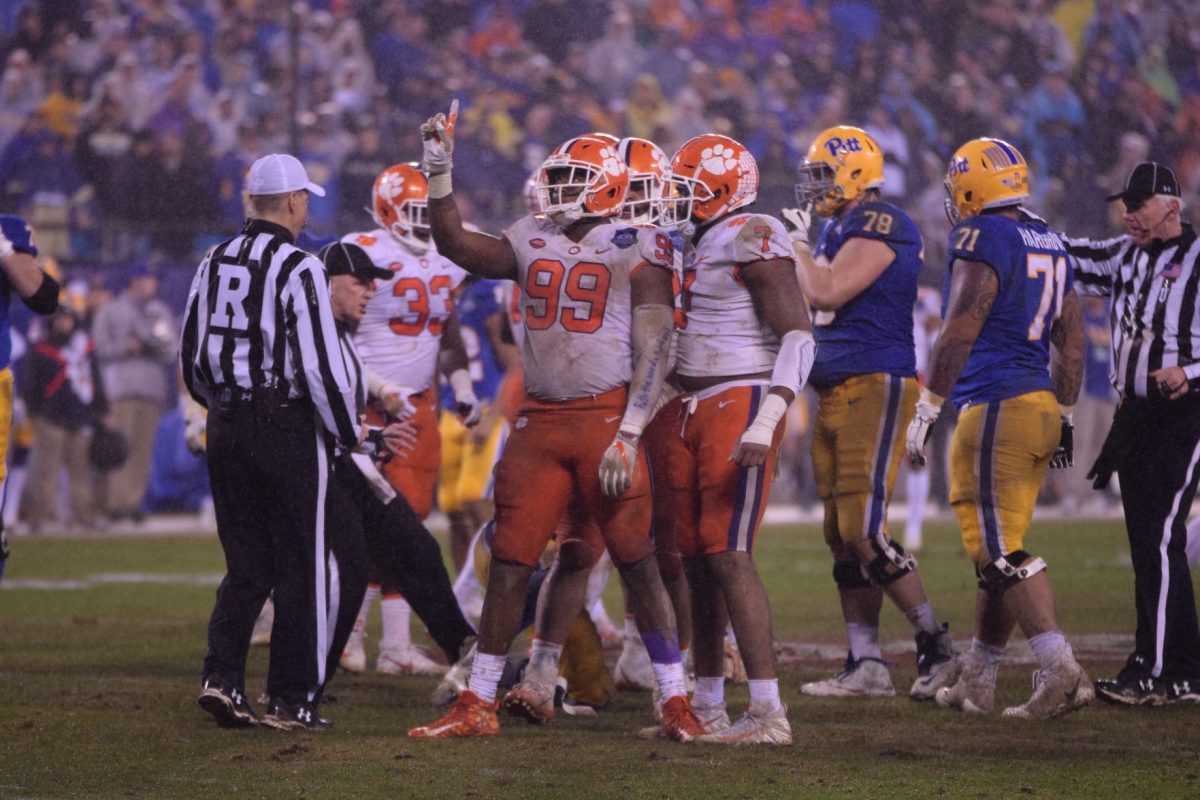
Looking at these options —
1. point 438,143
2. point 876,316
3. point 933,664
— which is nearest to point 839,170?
point 876,316

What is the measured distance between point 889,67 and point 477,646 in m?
15.0

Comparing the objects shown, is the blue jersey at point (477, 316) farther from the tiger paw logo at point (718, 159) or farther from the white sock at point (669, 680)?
the white sock at point (669, 680)

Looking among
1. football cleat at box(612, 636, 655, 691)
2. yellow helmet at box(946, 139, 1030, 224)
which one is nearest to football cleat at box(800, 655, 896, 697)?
football cleat at box(612, 636, 655, 691)

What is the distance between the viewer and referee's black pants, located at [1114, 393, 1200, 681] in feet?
19.2

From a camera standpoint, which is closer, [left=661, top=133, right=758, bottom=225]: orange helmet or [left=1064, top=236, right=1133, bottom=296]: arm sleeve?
[left=661, top=133, right=758, bottom=225]: orange helmet

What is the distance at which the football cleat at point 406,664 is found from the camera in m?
6.99

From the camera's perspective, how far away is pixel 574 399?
17.0 ft

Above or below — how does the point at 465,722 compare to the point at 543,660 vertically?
below

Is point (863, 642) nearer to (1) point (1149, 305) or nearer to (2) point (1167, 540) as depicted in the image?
(2) point (1167, 540)

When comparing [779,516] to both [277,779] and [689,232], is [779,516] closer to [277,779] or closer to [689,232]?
[689,232]

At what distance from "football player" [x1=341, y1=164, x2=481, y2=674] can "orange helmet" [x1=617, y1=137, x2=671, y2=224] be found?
189 centimetres

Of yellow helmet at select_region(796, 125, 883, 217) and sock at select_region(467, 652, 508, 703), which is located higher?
yellow helmet at select_region(796, 125, 883, 217)

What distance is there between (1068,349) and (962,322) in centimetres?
60

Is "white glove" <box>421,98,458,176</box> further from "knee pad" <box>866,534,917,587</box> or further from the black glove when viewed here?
the black glove
